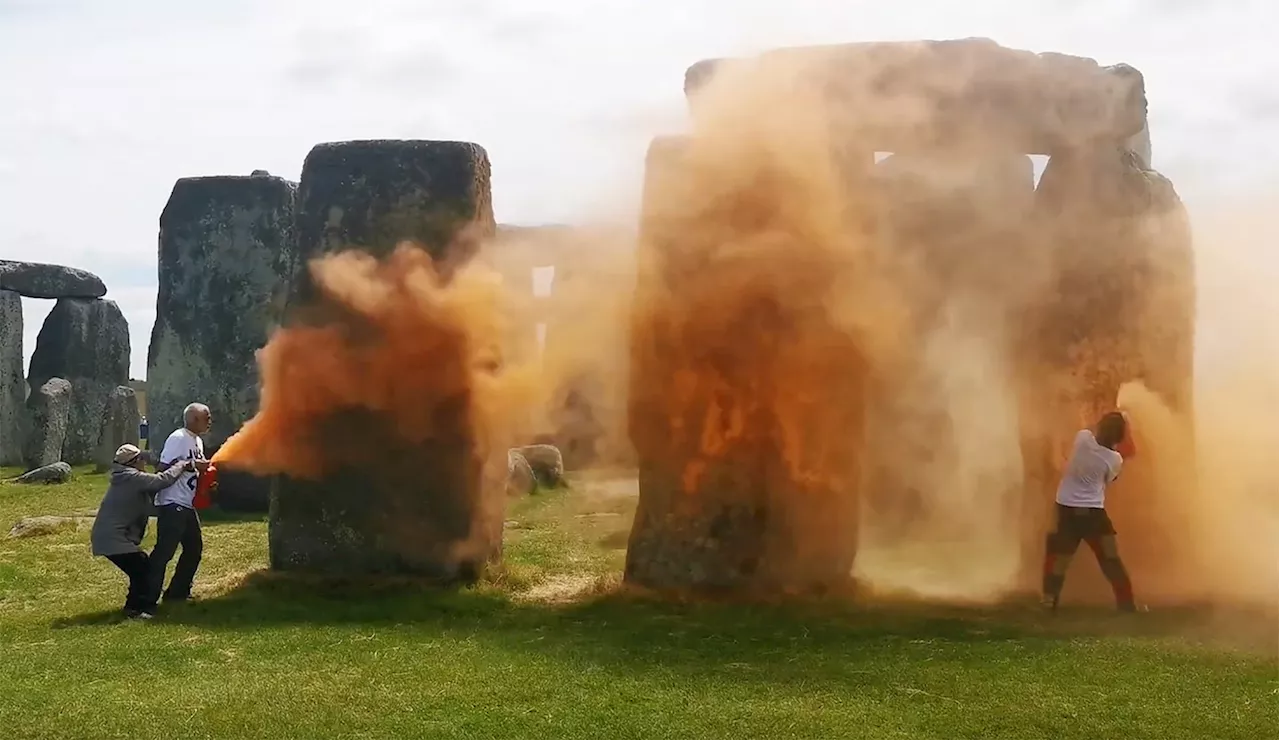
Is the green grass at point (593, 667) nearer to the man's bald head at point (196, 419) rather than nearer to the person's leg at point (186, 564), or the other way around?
the person's leg at point (186, 564)

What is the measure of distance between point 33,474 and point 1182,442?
51.2 ft

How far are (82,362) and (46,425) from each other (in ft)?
6.77

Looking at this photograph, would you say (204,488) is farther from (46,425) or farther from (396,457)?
(46,425)

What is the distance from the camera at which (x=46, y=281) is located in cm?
2367

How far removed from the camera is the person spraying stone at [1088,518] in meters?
9.11

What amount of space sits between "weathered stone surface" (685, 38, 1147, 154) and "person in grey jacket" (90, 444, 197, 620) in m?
4.86

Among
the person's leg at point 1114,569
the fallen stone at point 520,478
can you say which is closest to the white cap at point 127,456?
the person's leg at point 1114,569

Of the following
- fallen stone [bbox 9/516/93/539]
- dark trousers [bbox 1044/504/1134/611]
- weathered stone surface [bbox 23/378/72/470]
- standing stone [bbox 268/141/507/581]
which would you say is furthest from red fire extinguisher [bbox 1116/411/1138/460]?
weathered stone surface [bbox 23/378/72/470]

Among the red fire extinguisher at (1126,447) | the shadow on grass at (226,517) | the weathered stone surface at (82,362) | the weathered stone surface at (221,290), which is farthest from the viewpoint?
the weathered stone surface at (82,362)

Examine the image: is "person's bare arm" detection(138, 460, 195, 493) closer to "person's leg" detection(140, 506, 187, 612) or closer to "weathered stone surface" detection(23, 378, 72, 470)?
"person's leg" detection(140, 506, 187, 612)

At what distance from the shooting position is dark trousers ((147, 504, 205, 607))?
903 cm

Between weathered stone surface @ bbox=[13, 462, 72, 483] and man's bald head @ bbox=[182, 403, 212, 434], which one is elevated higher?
man's bald head @ bbox=[182, 403, 212, 434]

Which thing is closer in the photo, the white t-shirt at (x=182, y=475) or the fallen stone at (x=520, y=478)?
the white t-shirt at (x=182, y=475)

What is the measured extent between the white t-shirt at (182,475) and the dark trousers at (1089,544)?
19.8ft
